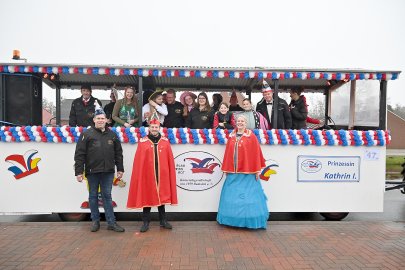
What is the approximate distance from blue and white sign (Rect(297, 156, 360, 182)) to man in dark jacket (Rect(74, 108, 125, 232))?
11.0 ft

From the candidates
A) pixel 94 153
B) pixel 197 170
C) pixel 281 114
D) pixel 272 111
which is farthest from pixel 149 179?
pixel 281 114

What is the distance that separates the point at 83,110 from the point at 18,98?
1167 mm

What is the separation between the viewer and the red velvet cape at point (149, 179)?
17.6 ft

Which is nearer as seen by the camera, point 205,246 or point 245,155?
point 205,246

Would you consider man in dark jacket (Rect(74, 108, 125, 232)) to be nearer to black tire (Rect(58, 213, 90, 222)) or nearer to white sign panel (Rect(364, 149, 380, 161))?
black tire (Rect(58, 213, 90, 222))

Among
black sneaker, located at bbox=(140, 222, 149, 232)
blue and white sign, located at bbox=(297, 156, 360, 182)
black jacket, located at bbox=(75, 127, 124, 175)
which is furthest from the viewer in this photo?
blue and white sign, located at bbox=(297, 156, 360, 182)

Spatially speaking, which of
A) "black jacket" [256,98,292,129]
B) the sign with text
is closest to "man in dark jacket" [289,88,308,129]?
"black jacket" [256,98,292,129]

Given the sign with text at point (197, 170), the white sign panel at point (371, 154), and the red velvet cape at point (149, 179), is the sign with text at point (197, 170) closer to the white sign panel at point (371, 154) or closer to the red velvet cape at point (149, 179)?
the red velvet cape at point (149, 179)

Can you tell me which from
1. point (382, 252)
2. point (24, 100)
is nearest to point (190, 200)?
point (382, 252)

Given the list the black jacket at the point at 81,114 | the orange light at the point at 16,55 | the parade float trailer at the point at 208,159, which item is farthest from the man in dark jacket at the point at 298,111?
the orange light at the point at 16,55

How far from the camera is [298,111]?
6.79m

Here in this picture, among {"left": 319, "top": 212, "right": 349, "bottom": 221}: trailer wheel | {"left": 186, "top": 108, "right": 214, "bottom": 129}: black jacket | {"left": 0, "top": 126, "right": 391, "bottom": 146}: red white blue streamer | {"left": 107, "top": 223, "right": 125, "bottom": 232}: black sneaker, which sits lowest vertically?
{"left": 319, "top": 212, "right": 349, "bottom": 221}: trailer wheel

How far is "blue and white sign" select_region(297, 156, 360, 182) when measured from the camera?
6227 mm

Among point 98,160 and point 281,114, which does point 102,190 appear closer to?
point 98,160
